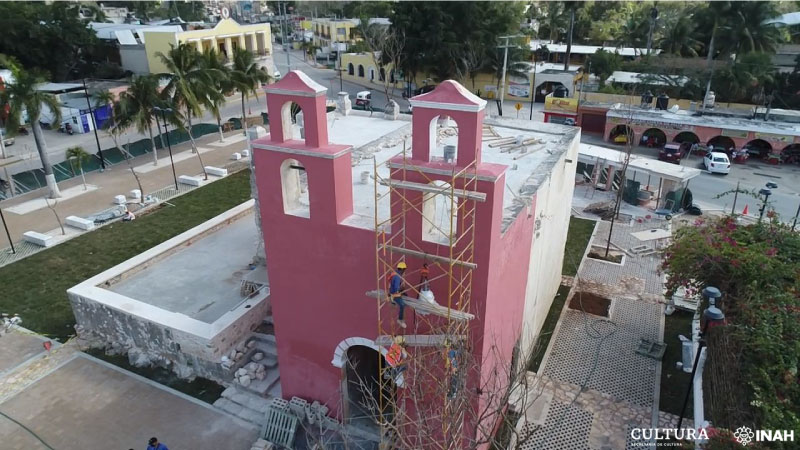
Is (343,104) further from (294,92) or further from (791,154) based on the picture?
(791,154)

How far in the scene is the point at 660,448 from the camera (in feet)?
42.9

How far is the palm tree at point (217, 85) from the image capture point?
3297 cm

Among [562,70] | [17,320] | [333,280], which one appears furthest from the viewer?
[562,70]

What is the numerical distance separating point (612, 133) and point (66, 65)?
49533 mm

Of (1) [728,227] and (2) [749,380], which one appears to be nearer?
(2) [749,380]

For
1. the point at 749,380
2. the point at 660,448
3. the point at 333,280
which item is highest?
the point at 333,280

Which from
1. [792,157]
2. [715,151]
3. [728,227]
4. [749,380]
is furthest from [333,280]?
[792,157]

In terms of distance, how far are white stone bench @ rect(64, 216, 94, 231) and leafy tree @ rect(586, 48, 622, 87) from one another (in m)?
42.3

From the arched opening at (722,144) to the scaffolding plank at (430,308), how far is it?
32.3 meters

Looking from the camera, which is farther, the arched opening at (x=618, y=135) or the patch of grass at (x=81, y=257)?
the arched opening at (x=618, y=135)

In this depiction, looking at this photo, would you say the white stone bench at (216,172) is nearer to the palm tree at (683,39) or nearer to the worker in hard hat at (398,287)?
Answer: the worker in hard hat at (398,287)

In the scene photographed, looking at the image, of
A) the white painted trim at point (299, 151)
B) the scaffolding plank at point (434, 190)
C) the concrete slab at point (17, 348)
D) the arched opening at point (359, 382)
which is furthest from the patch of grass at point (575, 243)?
the concrete slab at point (17, 348)

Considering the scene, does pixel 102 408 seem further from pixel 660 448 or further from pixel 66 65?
pixel 66 65

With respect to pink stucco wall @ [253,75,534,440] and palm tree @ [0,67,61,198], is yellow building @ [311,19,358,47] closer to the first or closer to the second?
palm tree @ [0,67,61,198]
